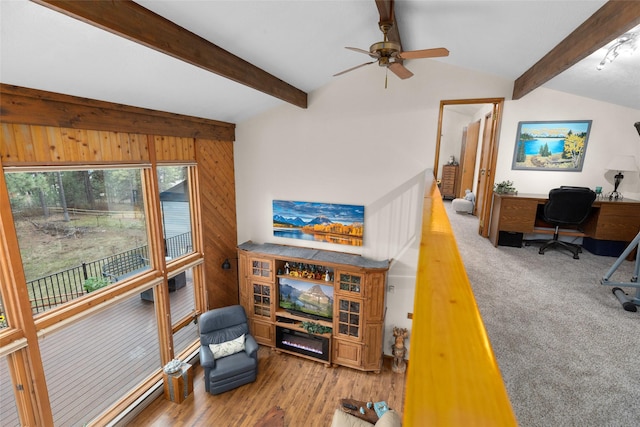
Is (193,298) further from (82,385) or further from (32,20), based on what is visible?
(32,20)

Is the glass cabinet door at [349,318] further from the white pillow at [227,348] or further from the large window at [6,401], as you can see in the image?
the large window at [6,401]

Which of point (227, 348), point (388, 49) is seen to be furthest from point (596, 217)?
point (227, 348)

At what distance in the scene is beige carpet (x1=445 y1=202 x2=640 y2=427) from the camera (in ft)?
3.97

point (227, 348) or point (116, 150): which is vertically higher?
point (116, 150)

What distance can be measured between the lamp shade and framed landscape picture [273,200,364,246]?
3.31m

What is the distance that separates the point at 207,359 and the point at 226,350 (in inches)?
14.6

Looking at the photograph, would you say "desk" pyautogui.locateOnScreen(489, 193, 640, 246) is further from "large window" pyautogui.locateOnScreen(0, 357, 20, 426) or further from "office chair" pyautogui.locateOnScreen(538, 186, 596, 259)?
"large window" pyautogui.locateOnScreen(0, 357, 20, 426)

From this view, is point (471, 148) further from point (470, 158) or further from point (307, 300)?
point (307, 300)

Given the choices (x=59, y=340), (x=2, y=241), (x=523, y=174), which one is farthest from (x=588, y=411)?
(x=59, y=340)

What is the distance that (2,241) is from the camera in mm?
2807

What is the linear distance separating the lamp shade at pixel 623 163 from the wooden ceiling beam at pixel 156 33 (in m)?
4.27

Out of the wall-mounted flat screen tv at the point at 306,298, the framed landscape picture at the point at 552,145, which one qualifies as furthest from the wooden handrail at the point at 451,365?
the wall-mounted flat screen tv at the point at 306,298

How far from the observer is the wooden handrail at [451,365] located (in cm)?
31

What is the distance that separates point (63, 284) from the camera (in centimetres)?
350
